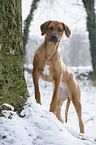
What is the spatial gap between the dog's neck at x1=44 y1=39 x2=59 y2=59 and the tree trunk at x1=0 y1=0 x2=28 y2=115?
1.29 feet

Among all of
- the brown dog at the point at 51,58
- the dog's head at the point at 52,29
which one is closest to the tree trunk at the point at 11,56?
the brown dog at the point at 51,58

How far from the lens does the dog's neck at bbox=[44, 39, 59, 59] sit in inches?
83.4

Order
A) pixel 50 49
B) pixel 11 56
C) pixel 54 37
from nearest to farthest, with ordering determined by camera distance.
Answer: pixel 11 56 → pixel 54 37 → pixel 50 49

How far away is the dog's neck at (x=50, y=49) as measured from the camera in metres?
2.12

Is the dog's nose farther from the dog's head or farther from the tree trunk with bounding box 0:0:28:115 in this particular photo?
the tree trunk with bounding box 0:0:28:115

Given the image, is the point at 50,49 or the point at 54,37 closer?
the point at 54,37

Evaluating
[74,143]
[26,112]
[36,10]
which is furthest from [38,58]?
[36,10]

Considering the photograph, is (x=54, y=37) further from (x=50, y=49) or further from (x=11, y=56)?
(x=11, y=56)

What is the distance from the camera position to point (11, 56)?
1.80 meters

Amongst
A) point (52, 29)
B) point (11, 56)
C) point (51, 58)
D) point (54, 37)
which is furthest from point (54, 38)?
point (11, 56)

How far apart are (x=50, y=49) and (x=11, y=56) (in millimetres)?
611

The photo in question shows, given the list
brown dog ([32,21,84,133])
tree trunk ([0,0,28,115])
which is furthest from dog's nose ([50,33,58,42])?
tree trunk ([0,0,28,115])

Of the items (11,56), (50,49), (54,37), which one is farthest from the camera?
(50,49)

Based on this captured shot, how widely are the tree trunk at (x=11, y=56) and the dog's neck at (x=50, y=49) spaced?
394 mm
